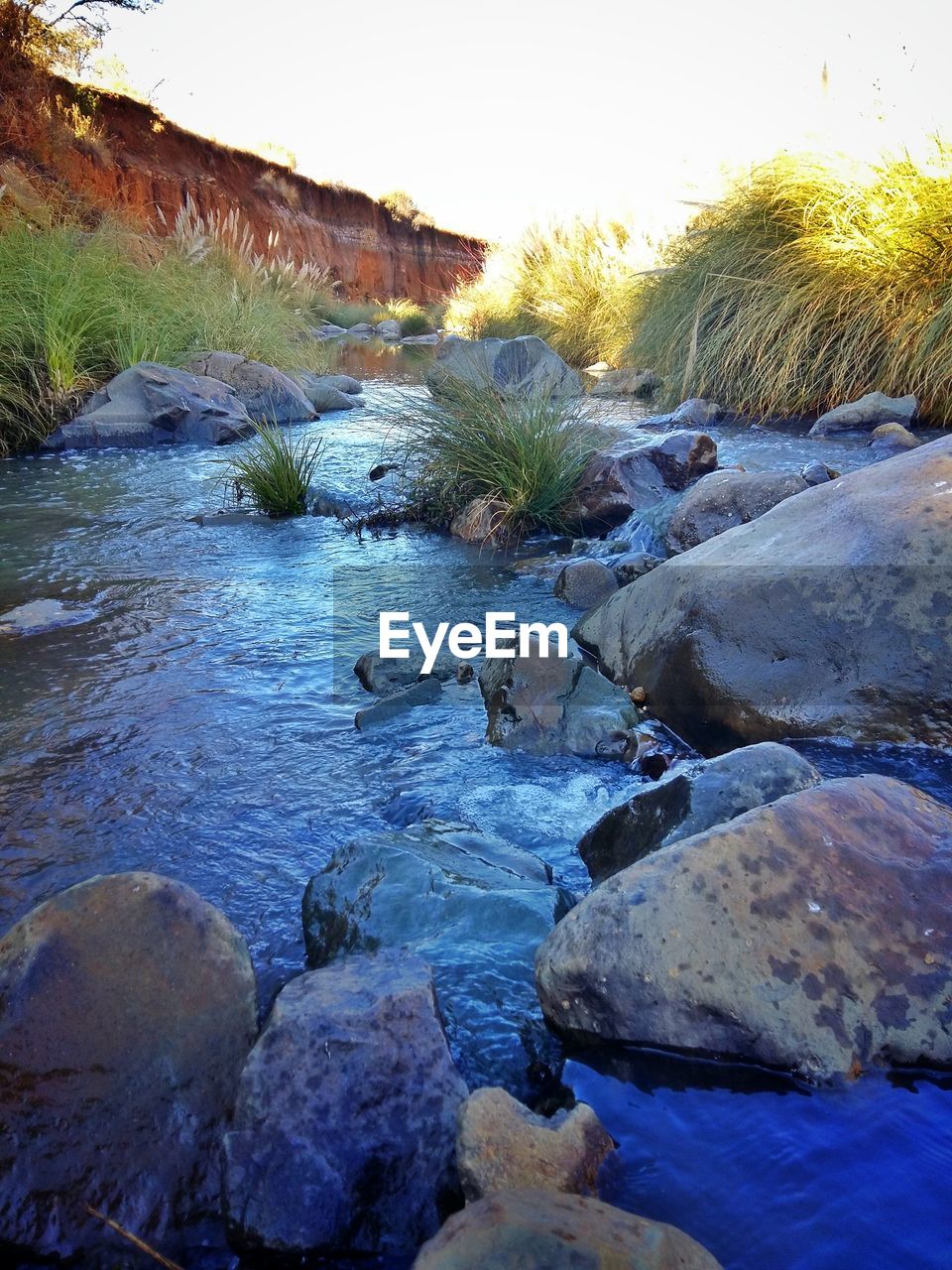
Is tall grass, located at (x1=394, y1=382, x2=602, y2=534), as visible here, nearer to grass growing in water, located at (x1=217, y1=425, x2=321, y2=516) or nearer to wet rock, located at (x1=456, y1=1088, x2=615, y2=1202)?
grass growing in water, located at (x1=217, y1=425, x2=321, y2=516)

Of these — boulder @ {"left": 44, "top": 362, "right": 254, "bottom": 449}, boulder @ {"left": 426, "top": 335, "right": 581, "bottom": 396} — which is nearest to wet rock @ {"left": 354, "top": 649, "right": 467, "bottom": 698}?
boulder @ {"left": 426, "top": 335, "right": 581, "bottom": 396}

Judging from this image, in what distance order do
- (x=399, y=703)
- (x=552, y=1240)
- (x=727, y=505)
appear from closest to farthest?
(x=552, y=1240)
(x=399, y=703)
(x=727, y=505)

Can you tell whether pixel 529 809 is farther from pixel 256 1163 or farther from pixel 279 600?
pixel 279 600

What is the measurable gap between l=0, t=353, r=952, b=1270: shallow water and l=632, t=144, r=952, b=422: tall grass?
110 cm

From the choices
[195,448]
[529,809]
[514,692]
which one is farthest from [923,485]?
[195,448]

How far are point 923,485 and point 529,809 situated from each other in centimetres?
152

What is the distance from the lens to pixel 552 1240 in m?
1.04

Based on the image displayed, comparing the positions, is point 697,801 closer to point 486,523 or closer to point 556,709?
point 556,709

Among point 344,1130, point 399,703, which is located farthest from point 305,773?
point 344,1130

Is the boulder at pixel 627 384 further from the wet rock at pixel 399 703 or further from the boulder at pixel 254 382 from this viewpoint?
the wet rock at pixel 399 703

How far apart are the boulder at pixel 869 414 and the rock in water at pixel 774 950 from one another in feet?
17.2

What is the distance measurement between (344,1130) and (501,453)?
13.6 ft

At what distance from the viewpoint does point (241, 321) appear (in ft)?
34.3

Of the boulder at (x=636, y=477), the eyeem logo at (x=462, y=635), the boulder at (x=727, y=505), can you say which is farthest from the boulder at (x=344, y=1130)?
the boulder at (x=636, y=477)
